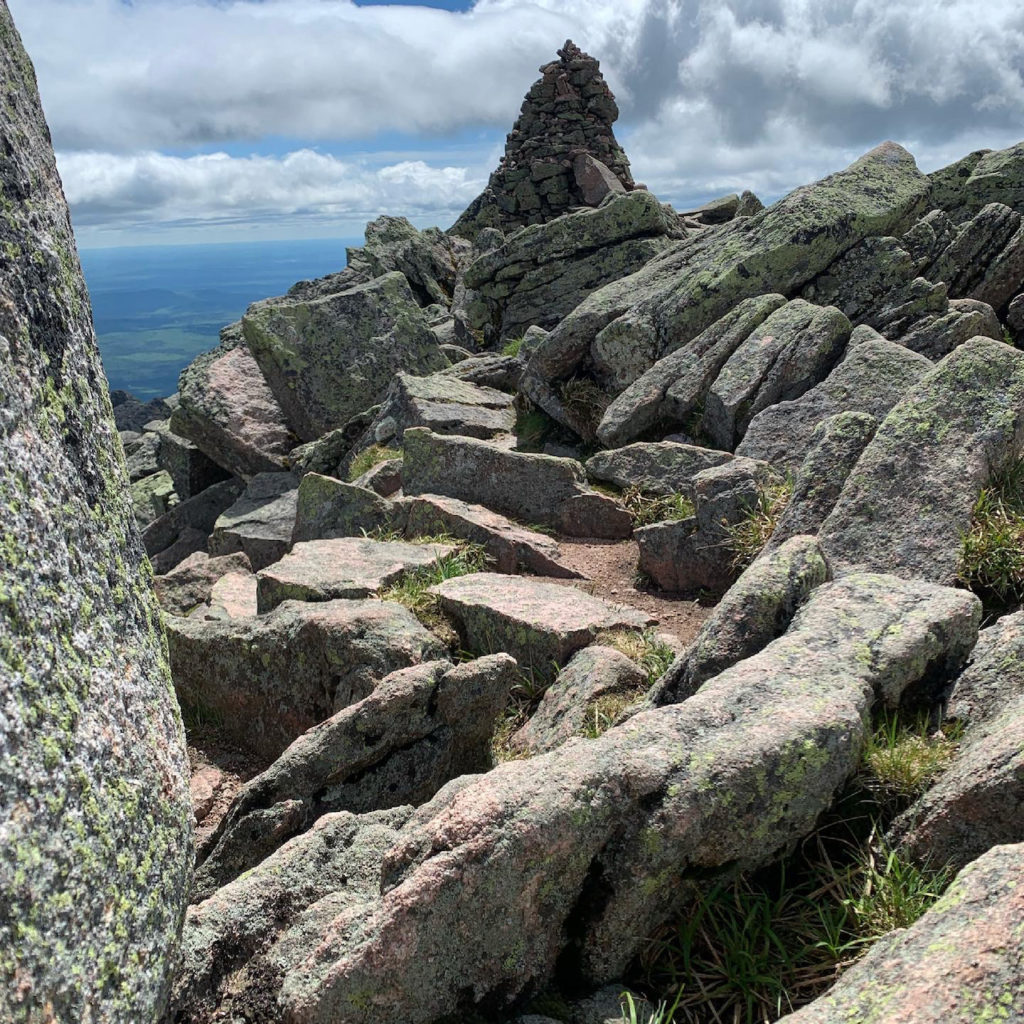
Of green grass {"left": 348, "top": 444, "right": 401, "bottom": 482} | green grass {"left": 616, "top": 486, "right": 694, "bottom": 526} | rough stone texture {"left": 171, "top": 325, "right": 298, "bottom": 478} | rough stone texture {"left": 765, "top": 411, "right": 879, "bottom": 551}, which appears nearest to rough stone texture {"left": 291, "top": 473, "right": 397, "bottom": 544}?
green grass {"left": 348, "top": 444, "right": 401, "bottom": 482}

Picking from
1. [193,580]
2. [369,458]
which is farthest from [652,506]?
[193,580]

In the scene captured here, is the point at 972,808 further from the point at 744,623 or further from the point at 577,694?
the point at 577,694

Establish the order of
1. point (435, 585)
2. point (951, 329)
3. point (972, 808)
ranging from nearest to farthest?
point (972, 808)
point (435, 585)
point (951, 329)

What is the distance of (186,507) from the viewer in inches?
1087

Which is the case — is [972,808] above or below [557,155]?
below

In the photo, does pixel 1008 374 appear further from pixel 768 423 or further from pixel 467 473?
pixel 467 473

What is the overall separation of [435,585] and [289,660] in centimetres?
244

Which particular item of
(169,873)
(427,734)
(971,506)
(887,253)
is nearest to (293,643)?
(427,734)

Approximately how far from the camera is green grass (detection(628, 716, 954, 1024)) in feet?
17.1

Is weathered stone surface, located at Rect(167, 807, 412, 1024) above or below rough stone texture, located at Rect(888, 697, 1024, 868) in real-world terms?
below

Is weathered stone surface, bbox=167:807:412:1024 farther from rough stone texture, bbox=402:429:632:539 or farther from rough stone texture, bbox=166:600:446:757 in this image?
rough stone texture, bbox=402:429:632:539

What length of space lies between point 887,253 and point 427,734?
48.6 feet

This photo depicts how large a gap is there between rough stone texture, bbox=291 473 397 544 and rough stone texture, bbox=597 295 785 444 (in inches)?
177

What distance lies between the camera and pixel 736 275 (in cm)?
1938
